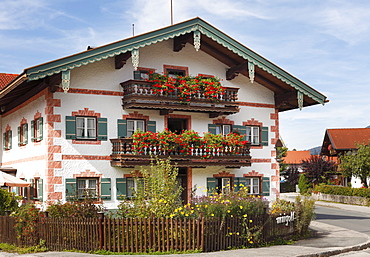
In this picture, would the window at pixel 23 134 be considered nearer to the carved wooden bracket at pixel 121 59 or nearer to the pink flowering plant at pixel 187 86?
the carved wooden bracket at pixel 121 59

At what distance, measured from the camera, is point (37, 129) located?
22.8 m

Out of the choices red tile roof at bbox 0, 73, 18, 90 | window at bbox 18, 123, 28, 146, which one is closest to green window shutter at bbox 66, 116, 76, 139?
window at bbox 18, 123, 28, 146

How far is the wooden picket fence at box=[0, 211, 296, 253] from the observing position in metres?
15.4

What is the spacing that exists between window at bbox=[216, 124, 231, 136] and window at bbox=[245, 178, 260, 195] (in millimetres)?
2619

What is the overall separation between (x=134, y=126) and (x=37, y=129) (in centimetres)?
424

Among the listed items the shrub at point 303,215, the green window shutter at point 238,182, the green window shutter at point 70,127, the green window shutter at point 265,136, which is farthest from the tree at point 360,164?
the green window shutter at point 70,127

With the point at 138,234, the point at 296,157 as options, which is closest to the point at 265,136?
the point at 138,234

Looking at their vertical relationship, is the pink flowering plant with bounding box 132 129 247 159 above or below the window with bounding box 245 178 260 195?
above

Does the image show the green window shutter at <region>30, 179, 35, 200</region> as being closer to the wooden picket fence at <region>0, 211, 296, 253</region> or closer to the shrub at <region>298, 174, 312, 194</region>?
the wooden picket fence at <region>0, 211, 296, 253</region>

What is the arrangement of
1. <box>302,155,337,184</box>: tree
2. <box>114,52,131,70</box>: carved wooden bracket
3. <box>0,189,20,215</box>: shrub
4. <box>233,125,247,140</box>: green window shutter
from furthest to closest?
1. <box>302,155,337,184</box>: tree
2. <box>233,125,247,140</box>: green window shutter
3. <box>114,52,131,70</box>: carved wooden bracket
4. <box>0,189,20,215</box>: shrub

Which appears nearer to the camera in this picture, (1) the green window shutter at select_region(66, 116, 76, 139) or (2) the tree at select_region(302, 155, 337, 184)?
(1) the green window shutter at select_region(66, 116, 76, 139)

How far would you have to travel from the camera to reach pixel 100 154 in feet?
72.6

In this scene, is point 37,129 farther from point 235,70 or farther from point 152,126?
point 235,70

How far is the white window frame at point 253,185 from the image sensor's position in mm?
25953
